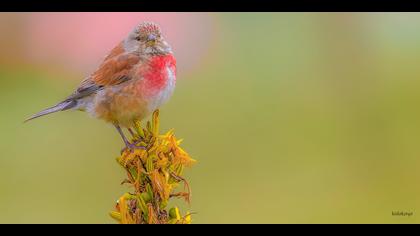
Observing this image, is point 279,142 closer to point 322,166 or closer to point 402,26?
point 322,166

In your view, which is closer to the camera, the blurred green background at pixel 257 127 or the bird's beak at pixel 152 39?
the bird's beak at pixel 152 39

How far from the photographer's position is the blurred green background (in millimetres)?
6711

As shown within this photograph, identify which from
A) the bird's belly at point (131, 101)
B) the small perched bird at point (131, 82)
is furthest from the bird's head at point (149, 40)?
the bird's belly at point (131, 101)

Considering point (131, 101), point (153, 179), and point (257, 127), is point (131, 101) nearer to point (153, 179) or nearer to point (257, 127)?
point (153, 179)

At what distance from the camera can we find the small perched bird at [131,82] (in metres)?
4.20

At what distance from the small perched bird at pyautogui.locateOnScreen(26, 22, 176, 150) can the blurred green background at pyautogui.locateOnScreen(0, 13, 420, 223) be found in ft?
5.39

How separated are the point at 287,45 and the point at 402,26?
1.74 meters

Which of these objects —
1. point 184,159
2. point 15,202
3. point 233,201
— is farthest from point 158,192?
point 15,202

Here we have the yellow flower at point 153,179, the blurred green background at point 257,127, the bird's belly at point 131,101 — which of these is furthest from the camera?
the blurred green background at point 257,127

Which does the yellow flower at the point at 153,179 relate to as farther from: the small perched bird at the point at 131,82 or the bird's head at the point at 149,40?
the bird's head at the point at 149,40

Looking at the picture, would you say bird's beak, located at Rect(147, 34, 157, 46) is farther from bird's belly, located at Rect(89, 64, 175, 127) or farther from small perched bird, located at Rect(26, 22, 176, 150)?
bird's belly, located at Rect(89, 64, 175, 127)

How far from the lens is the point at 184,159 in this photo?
109 inches

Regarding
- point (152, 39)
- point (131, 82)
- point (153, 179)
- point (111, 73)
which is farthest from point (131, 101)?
point (153, 179)

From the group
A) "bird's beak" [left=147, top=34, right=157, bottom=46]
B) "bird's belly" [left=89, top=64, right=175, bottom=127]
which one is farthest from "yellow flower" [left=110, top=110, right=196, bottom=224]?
"bird's beak" [left=147, top=34, right=157, bottom=46]
